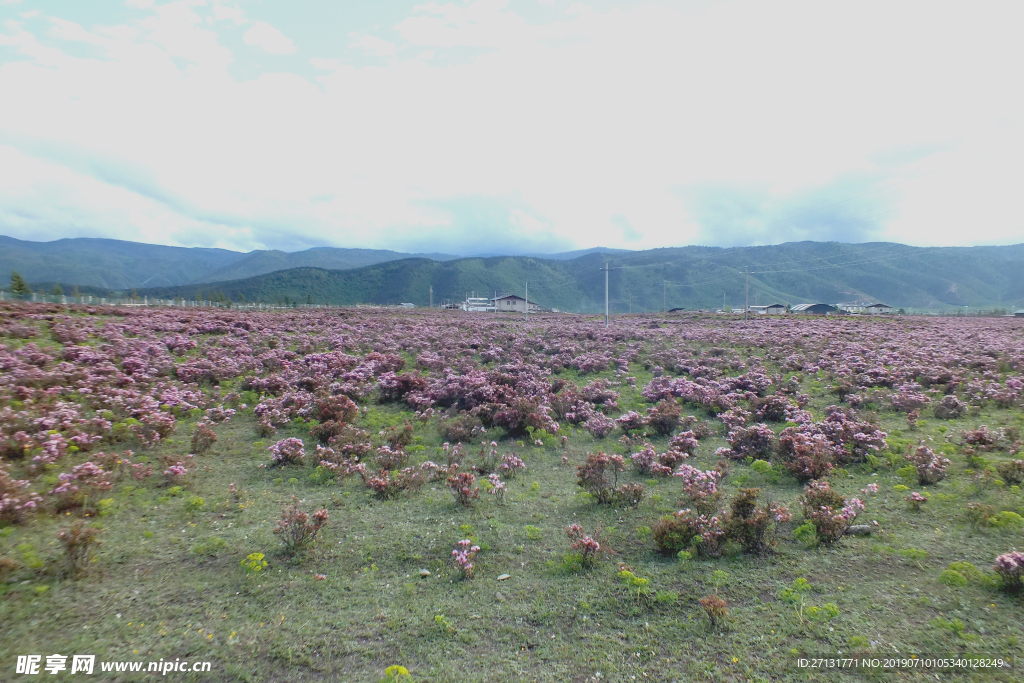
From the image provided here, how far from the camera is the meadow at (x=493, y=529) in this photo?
571 centimetres

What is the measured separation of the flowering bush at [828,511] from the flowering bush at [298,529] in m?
8.44

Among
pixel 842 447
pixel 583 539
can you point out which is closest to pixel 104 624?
pixel 583 539

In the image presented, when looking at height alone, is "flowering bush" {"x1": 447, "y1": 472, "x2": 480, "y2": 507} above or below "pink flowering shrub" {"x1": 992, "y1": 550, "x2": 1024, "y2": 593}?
below

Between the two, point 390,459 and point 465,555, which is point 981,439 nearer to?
point 465,555

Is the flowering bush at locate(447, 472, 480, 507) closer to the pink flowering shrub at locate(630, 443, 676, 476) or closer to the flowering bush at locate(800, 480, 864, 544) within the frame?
the pink flowering shrub at locate(630, 443, 676, 476)

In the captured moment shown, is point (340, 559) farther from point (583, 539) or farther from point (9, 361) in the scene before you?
point (9, 361)

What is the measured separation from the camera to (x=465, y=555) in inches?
300

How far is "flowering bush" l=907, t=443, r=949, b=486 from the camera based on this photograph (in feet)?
31.8

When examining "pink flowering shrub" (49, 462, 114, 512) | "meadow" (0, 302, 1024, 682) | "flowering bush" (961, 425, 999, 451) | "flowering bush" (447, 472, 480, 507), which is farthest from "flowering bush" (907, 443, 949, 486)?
"pink flowering shrub" (49, 462, 114, 512)

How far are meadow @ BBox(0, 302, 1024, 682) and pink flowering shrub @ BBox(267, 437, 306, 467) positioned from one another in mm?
70

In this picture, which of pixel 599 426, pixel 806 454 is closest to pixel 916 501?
pixel 806 454

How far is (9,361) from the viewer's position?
51.8ft

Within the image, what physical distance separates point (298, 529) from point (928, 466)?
12.5 m

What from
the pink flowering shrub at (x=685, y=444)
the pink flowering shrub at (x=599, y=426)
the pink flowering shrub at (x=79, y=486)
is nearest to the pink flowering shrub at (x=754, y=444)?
the pink flowering shrub at (x=685, y=444)
